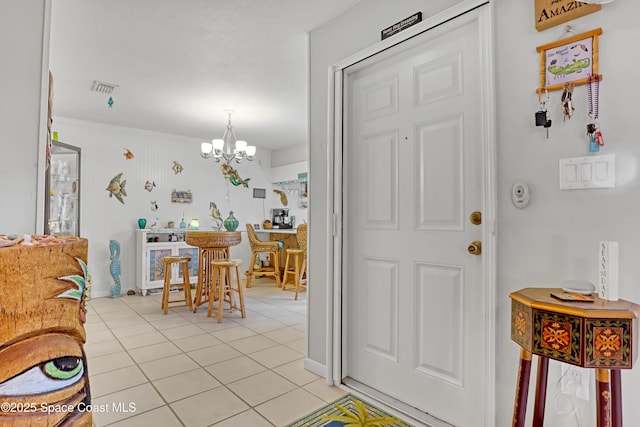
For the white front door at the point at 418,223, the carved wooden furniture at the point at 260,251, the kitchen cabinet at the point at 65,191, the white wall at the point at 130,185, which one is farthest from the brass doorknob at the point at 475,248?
the white wall at the point at 130,185

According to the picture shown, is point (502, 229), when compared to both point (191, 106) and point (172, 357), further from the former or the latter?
point (191, 106)

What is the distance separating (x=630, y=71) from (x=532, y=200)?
0.53m

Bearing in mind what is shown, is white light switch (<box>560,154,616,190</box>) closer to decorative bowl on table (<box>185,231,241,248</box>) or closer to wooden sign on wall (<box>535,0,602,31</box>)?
wooden sign on wall (<box>535,0,602,31</box>)

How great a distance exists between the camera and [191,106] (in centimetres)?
410

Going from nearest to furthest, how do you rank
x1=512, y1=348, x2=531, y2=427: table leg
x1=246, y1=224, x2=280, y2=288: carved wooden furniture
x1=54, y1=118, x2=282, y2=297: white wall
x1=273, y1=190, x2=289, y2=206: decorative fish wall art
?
x1=512, y1=348, x2=531, y2=427: table leg → x1=54, y1=118, x2=282, y2=297: white wall → x1=246, y1=224, x2=280, y2=288: carved wooden furniture → x1=273, y1=190, x2=289, y2=206: decorative fish wall art

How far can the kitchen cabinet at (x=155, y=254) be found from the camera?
194 inches

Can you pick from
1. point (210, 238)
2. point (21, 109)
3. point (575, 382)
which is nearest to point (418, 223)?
point (575, 382)

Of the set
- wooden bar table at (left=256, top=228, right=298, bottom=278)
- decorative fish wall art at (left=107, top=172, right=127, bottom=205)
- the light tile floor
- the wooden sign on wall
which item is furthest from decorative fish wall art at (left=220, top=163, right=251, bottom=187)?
the wooden sign on wall

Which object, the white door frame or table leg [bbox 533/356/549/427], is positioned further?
the white door frame

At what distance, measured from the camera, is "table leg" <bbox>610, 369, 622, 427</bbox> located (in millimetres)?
984

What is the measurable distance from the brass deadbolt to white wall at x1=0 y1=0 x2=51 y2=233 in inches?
76.3

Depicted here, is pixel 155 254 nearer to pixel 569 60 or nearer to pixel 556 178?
pixel 556 178

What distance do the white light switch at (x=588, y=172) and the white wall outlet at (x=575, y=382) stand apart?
684 millimetres

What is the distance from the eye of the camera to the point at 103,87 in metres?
3.49
